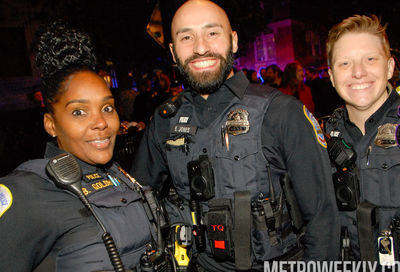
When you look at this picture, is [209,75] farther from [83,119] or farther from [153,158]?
[83,119]

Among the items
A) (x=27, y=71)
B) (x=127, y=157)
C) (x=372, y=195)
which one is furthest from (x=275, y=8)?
(x=372, y=195)

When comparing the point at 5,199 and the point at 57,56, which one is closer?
the point at 5,199

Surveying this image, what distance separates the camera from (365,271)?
220 centimetres

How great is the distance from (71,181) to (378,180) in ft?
6.85

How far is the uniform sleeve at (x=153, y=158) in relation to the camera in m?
2.50

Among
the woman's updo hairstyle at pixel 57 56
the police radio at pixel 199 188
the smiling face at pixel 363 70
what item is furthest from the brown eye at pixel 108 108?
the smiling face at pixel 363 70

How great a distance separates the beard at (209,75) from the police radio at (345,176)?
1000 mm

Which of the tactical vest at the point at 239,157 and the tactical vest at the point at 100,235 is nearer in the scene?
the tactical vest at the point at 100,235

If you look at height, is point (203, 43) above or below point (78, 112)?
above

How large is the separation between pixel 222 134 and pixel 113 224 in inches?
37.0

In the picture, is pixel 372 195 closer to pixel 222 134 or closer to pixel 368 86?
pixel 368 86

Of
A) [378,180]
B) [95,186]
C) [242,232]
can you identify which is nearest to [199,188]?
[242,232]

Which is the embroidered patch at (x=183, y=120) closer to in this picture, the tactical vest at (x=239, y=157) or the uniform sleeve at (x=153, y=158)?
the tactical vest at (x=239, y=157)

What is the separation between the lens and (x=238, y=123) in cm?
211
